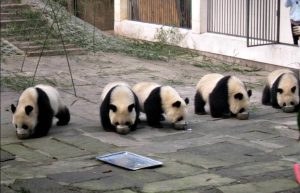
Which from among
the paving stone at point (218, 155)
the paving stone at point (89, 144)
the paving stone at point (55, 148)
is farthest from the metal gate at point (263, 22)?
the paving stone at point (55, 148)

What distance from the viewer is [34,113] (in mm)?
7539

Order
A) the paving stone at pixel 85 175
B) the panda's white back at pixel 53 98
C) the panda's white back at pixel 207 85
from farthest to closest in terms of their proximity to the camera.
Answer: the panda's white back at pixel 207 85 → the panda's white back at pixel 53 98 → the paving stone at pixel 85 175

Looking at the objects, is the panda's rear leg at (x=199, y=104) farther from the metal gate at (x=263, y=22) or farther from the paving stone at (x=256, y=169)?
the metal gate at (x=263, y=22)

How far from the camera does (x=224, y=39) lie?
14.0 meters

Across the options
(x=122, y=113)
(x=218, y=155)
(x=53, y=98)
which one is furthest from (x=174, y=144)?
(x=53, y=98)

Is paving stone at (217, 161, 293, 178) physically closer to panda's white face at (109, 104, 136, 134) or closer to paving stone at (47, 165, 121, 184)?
paving stone at (47, 165, 121, 184)

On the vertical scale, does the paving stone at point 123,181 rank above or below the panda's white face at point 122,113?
below

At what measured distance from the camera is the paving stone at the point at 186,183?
565 centimetres

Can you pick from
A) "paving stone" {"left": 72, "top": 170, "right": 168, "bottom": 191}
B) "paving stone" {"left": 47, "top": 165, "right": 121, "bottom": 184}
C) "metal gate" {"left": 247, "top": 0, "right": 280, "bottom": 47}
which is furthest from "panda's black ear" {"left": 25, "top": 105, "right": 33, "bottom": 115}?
"metal gate" {"left": 247, "top": 0, "right": 280, "bottom": 47}

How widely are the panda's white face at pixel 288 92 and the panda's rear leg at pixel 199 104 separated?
1086 mm

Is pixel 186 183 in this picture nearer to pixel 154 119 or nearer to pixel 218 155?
Result: pixel 218 155

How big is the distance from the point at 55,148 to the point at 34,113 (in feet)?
1.97

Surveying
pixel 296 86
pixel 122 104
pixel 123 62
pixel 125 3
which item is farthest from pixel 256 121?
pixel 125 3

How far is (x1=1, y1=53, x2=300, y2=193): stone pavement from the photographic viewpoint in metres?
5.69
